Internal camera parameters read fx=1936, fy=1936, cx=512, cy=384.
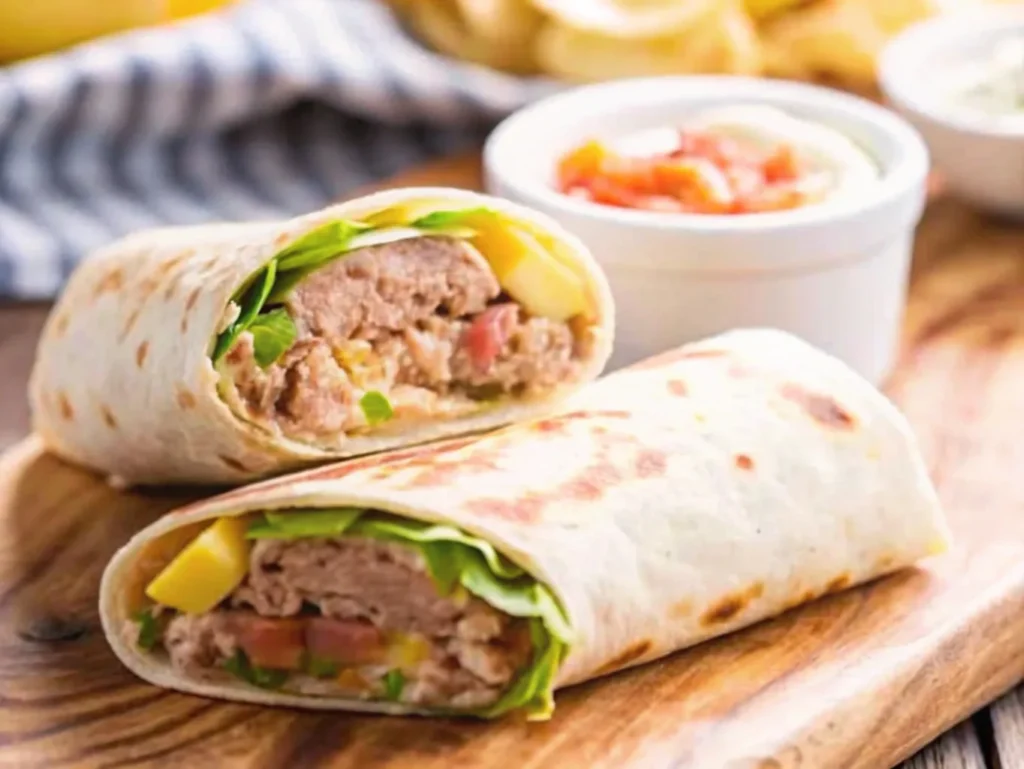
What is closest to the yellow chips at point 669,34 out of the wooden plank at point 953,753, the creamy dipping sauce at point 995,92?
the creamy dipping sauce at point 995,92

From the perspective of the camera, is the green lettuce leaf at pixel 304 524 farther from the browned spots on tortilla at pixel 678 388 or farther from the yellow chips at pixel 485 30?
the yellow chips at pixel 485 30

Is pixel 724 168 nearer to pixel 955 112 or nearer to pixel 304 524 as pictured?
pixel 955 112

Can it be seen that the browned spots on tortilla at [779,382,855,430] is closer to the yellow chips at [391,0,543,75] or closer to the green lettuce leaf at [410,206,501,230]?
the green lettuce leaf at [410,206,501,230]

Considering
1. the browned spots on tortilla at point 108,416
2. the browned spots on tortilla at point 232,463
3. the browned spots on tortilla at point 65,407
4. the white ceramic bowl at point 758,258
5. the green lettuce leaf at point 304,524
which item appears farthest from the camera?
the white ceramic bowl at point 758,258

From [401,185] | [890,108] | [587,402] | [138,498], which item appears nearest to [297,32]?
[401,185]

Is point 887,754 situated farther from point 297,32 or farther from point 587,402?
point 297,32

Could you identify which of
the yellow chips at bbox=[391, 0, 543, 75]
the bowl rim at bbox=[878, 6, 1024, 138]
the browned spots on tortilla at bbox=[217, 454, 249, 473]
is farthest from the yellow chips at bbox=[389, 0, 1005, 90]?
the browned spots on tortilla at bbox=[217, 454, 249, 473]
